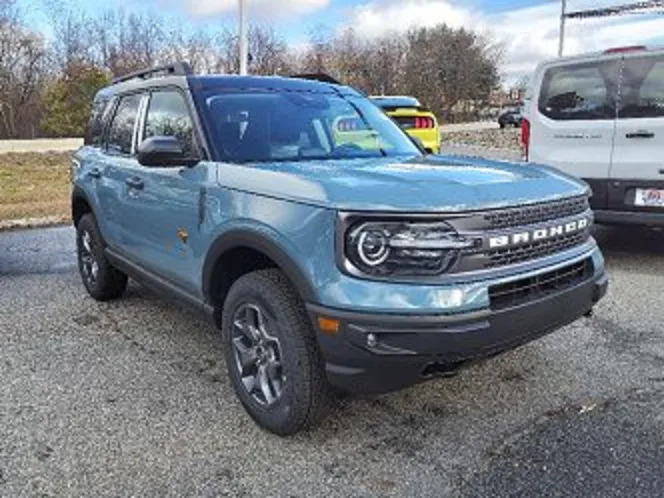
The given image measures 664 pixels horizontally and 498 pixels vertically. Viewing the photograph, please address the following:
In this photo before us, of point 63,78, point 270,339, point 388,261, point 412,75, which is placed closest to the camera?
point 388,261

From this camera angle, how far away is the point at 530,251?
3.05 metres

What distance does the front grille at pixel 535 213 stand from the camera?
288 centimetres

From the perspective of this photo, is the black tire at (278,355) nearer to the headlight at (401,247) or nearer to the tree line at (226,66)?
the headlight at (401,247)

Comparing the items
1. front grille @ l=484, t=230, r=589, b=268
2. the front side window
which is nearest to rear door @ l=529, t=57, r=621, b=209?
front grille @ l=484, t=230, r=589, b=268

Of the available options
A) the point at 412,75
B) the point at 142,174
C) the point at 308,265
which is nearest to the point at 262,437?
the point at 308,265

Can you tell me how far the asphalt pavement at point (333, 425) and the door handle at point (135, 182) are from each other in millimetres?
1092

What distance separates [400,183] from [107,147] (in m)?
3.10

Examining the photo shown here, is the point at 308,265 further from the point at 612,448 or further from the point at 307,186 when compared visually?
the point at 612,448

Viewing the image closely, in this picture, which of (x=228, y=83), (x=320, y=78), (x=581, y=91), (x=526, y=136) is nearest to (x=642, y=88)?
(x=581, y=91)

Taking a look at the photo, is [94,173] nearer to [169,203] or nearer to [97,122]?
[97,122]

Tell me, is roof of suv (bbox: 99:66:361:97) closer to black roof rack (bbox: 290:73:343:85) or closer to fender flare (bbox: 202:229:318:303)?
black roof rack (bbox: 290:73:343:85)

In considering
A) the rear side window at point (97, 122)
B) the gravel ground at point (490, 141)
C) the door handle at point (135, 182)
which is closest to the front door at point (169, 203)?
the door handle at point (135, 182)

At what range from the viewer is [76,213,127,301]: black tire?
5.38m

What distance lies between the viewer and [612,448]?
304cm
